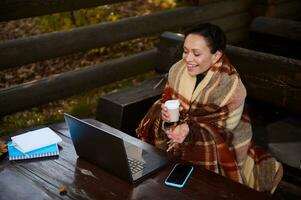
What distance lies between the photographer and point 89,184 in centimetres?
213

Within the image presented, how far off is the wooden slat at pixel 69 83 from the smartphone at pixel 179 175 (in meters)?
2.75

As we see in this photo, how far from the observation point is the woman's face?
2.82 m

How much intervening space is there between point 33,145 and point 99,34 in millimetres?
2848

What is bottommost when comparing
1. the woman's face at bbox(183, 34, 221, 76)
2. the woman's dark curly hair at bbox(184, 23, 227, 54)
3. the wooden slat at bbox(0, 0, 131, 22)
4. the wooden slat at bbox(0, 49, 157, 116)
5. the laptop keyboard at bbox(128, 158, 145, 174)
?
the wooden slat at bbox(0, 49, 157, 116)

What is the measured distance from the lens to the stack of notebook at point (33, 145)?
2.40m

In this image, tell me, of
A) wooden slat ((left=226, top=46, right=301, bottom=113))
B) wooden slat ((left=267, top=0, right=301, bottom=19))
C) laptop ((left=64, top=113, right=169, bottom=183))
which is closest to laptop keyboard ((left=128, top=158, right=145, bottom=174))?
laptop ((left=64, top=113, right=169, bottom=183))

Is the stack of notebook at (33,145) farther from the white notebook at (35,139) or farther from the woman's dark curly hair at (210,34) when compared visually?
the woman's dark curly hair at (210,34)

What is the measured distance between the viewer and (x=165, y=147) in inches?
126

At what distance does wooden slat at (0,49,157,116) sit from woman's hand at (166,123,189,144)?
242cm

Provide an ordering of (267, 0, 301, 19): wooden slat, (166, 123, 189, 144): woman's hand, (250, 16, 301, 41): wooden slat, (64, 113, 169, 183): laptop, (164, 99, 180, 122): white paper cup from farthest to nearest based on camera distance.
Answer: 1. (267, 0, 301, 19): wooden slat
2. (250, 16, 301, 41): wooden slat
3. (166, 123, 189, 144): woman's hand
4. (164, 99, 180, 122): white paper cup
5. (64, 113, 169, 183): laptop

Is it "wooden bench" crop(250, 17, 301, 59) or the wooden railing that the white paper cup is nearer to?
the wooden railing

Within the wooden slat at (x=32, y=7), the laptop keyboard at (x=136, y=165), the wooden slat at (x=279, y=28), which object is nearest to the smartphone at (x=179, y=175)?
the laptop keyboard at (x=136, y=165)

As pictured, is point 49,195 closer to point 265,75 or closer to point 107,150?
point 107,150

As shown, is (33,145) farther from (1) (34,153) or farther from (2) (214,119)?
(2) (214,119)
